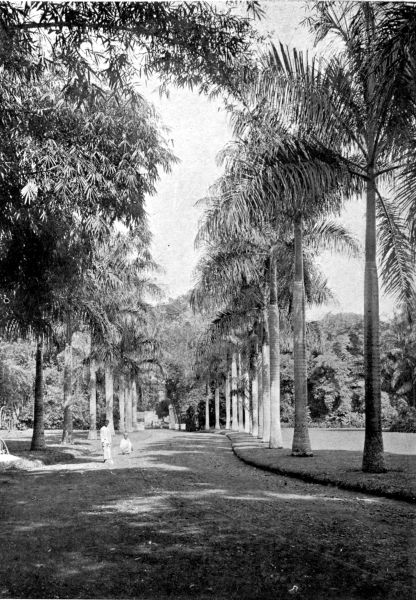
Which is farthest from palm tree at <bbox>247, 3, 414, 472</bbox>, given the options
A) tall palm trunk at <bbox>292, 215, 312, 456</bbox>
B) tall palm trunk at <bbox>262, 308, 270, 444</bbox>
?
tall palm trunk at <bbox>262, 308, 270, 444</bbox>

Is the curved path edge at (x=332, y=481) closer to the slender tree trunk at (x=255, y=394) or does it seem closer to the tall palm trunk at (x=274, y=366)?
the tall palm trunk at (x=274, y=366)

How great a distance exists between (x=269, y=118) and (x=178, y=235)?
4.25 m

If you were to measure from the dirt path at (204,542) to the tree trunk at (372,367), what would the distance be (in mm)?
1348

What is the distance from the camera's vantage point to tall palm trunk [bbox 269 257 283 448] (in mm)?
20000

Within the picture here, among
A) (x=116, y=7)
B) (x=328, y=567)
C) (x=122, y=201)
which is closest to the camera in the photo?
(x=328, y=567)

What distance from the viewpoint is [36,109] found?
836cm

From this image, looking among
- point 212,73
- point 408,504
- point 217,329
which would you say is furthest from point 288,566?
point 217,329

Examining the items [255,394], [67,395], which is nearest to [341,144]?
[67,395]

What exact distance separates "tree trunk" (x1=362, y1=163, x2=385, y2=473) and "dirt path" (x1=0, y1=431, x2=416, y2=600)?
1348mm

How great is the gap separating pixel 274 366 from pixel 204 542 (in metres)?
14.0

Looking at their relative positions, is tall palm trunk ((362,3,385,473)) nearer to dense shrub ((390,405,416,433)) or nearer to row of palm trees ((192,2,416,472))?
row of palm trees ((192,2,416,472))

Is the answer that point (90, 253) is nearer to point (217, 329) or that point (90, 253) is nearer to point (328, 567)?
point (328, 567)

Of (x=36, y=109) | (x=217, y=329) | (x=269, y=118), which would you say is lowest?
(x=217, y=329)

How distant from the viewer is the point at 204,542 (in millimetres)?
6746
